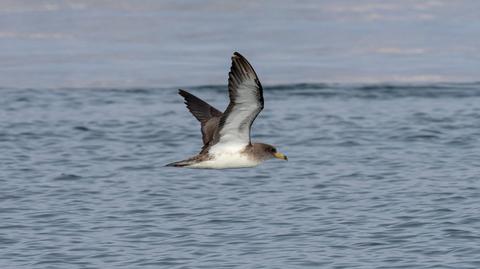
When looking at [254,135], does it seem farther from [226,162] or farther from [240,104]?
[240,104]

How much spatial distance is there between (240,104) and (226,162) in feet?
3.35

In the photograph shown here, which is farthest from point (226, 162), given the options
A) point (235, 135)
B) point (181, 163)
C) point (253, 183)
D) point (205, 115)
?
point (253, 183)

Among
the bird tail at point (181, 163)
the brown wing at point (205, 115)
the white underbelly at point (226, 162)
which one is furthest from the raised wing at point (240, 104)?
the brown wing at point (205, 115)

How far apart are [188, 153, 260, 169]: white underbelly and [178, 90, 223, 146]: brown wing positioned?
73 centimetres

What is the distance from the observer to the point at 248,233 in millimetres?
11750

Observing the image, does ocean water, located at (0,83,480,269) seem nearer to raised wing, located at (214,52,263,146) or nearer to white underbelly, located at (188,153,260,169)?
white underbelly, located at (188,153,260,169)

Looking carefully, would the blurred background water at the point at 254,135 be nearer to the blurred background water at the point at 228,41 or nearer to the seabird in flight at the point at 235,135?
the blurred background water at the point at 228,41

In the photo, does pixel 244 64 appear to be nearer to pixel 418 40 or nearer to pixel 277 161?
pixel 277 161

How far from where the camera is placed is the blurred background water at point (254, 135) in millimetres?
11398

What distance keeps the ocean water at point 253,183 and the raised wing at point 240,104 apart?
95cm

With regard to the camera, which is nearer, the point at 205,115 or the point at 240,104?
the point at 240,104

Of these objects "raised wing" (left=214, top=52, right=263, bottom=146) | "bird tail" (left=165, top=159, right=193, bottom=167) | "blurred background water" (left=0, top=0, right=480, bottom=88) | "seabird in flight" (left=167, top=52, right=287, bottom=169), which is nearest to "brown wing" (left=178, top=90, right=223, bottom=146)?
"seabird in flight" (left=167, top=52, right=287, bottom=169)

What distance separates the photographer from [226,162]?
1217cm

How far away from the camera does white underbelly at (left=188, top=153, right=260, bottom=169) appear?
1216 cm
